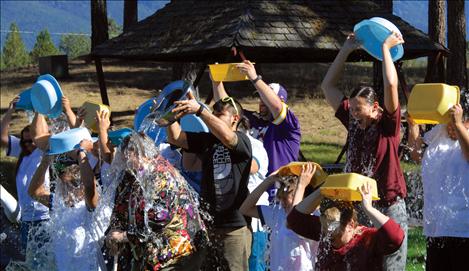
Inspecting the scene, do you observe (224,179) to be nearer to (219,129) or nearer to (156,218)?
(219,129)

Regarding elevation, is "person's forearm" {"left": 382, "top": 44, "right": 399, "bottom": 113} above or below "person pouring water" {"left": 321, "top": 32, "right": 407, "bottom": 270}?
above

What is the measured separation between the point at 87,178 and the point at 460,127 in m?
2.36

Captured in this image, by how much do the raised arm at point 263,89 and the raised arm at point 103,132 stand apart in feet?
3.21

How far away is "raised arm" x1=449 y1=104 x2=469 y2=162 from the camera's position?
572 centimetres

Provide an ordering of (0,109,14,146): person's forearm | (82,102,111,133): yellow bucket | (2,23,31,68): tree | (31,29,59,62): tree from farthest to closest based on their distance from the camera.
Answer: (2,23,31,68): tree < (31,29,59,62): tree < (0,109,14,146): person's forearm < (82,102,111,133): yellow bucket

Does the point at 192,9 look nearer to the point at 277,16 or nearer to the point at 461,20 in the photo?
the point at 277,16

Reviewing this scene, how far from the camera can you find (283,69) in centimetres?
2205

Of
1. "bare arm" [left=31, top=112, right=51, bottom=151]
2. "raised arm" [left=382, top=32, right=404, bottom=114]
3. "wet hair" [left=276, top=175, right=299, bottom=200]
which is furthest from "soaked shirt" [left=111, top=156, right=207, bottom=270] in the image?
"bare arm" [left=31, top=112, right=51, bottom=151]

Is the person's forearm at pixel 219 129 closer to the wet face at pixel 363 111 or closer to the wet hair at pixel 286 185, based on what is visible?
the wet hair at pixel 286 185

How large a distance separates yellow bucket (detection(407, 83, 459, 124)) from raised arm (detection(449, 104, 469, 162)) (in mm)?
28

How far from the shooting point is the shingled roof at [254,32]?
39.0 ft

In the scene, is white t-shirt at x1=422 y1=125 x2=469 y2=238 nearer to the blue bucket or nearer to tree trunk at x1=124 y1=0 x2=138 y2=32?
the blue bucket

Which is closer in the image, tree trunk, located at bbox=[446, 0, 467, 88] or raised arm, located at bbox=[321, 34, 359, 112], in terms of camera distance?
raised arm, located at bbox=[321, 34, 359, 112]

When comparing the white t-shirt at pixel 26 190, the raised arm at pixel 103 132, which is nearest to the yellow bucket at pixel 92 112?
the raised arm at pixel 103 132
